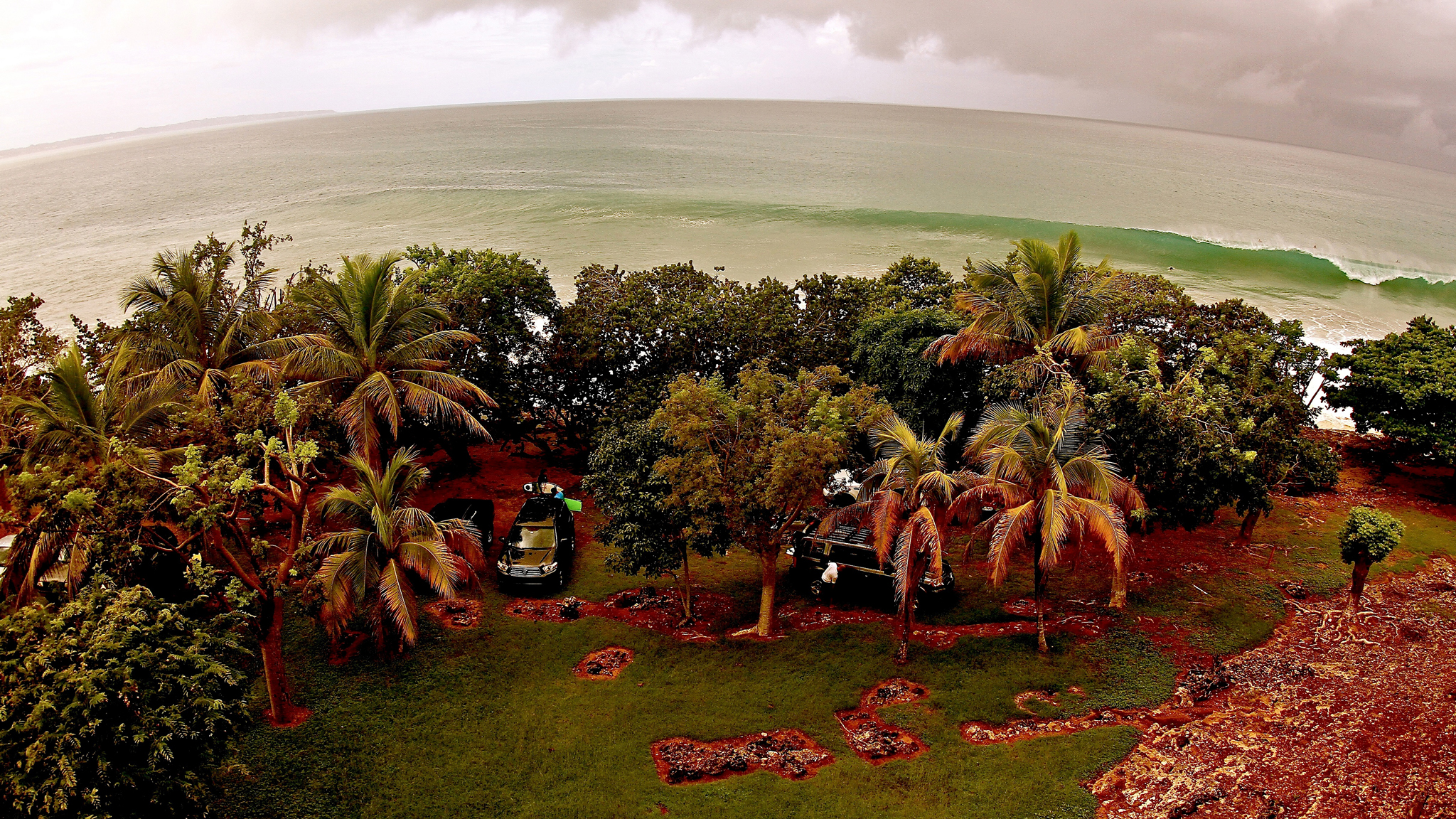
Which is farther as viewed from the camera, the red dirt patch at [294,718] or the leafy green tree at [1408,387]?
the leafy green tree at [1408,387]

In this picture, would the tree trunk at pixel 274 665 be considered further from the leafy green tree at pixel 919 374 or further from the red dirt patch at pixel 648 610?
the leafy green tree at pixel 919 374

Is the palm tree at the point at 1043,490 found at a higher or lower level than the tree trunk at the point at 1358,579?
higher

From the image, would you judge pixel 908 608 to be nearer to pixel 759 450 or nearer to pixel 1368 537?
pixel 759 450

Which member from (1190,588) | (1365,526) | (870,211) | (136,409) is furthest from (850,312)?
(870,211)

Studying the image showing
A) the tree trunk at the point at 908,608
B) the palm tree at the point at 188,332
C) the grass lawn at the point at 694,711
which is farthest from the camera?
the palm tree at the point at 188,332

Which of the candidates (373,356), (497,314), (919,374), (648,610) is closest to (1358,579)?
(919,374)

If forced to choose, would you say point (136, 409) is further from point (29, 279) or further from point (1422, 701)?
point (29, 279)

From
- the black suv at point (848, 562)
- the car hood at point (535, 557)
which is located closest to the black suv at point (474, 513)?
the car hood at point (535, 557)
